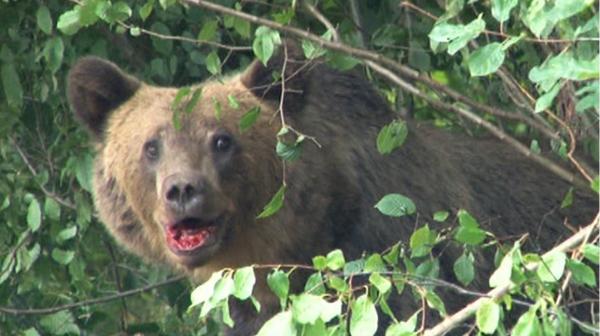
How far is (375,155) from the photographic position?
8.00 meters

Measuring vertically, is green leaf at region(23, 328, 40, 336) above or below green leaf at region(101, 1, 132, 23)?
below

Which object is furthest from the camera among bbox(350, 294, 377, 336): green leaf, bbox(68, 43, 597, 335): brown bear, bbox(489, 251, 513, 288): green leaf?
bbox(68, 43, 597, 335): brown bear

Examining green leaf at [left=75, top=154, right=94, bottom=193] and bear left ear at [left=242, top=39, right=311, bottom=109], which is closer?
bear left ear at [left=242, top=39, right=311, bottom=109]

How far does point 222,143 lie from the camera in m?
7.77

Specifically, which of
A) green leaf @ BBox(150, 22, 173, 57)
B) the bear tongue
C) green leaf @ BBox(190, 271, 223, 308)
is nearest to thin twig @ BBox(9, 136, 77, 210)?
green leaf @ BBox(150, 22, 173, 57)

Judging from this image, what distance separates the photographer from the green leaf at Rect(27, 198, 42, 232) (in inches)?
336

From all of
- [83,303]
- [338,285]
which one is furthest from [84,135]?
[338,285]

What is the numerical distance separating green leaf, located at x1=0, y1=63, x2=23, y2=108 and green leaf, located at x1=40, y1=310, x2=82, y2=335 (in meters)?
1.02

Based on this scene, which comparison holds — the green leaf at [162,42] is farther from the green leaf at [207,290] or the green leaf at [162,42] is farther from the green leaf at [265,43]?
the green leaf at [207,290]

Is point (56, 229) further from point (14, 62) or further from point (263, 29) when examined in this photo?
point (263, 29)

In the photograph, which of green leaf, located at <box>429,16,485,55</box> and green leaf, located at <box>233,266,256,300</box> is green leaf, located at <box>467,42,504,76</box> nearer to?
green leaf, located at <box>429,16,485,55</box>

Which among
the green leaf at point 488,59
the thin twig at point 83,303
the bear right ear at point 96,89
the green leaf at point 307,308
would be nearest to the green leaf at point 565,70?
the green leaf at point 488,59

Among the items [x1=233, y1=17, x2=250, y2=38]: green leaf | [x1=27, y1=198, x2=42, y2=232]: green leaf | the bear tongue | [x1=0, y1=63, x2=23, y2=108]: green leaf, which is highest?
[x1=233, y1=17, x2=250, y2=38]: green leaf

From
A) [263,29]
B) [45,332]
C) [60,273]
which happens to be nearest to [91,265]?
[60,273]
